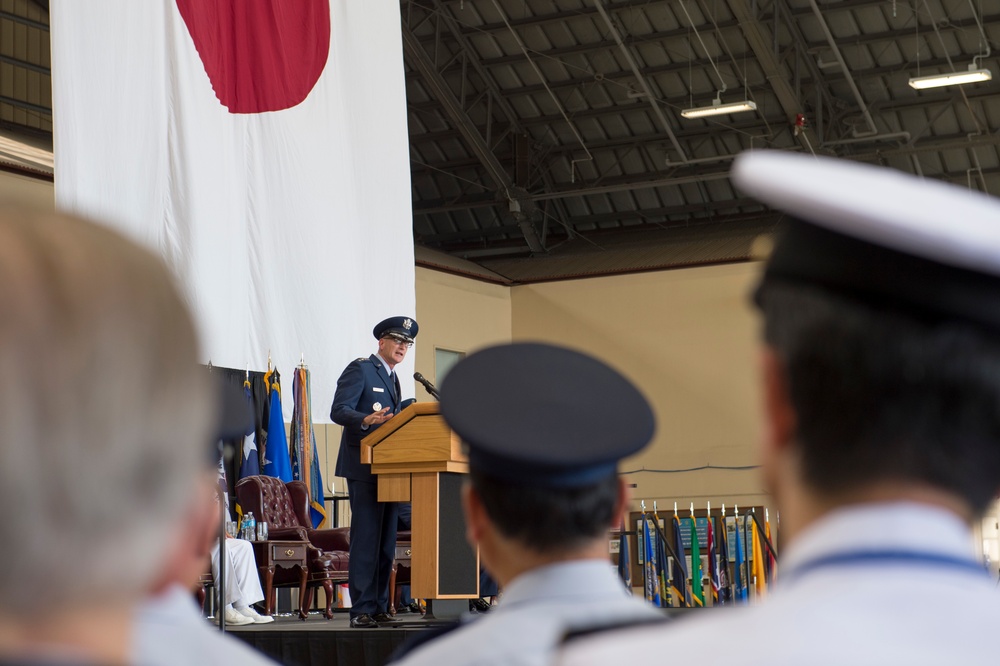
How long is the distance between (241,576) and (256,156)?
7.95 feet

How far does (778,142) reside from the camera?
14750mm

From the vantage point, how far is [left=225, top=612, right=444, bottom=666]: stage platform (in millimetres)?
4305

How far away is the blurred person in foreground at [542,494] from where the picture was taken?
3.40 ft

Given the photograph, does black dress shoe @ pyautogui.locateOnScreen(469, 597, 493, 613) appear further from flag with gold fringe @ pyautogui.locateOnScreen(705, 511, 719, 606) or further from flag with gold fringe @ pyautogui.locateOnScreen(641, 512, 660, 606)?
flag with gold fringe @ pyautogui.locateOnScreen(705, 511, 719, 606)

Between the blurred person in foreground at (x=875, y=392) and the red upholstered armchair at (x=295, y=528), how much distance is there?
7.16m

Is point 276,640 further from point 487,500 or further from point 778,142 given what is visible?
point 778,142

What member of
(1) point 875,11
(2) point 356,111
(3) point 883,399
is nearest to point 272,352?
(2) point 356,111

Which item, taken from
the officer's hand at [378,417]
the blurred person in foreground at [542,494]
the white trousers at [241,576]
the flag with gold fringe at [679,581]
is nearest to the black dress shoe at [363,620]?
the officer's hand at [378,417]

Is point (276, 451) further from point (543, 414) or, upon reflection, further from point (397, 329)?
point (543, 414)

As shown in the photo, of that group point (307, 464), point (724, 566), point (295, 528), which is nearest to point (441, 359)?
point (307, 464)

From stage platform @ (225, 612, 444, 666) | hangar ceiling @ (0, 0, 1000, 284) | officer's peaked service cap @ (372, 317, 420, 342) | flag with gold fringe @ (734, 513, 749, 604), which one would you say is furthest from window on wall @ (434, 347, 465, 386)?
stage platform @ (225, 612, 444, 666)

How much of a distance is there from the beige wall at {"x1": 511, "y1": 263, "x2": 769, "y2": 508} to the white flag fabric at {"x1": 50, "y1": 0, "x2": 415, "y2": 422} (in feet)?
28.3

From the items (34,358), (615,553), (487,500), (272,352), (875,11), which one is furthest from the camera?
(875,11)

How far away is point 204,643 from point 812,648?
56cm
